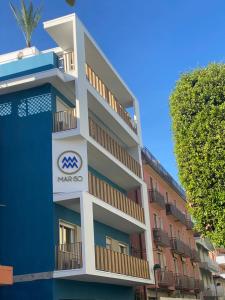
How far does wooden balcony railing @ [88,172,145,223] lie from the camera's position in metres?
20.6

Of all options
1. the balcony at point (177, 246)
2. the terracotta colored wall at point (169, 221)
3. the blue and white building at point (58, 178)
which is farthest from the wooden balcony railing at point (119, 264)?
the balcony at point (177, 246)

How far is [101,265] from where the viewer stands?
1933 centimetres

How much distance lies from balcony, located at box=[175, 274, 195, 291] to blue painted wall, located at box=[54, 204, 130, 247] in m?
8.17

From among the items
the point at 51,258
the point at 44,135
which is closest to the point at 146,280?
the point at 51,258

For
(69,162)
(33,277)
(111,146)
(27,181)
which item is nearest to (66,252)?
(33,277)

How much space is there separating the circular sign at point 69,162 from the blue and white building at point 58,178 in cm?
4

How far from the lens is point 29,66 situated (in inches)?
809

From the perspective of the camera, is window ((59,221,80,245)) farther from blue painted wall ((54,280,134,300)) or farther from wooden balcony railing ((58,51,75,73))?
wooden balcony railing ((58,51,75,73))

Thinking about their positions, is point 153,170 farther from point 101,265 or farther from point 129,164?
point 101,265

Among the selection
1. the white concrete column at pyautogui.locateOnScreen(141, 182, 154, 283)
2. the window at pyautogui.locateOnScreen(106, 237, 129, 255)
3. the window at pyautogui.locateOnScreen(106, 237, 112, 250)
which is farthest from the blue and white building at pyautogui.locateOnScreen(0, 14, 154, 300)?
the white concrete column at pyautogui.locateOnScreen(141, 182, 154, 283)

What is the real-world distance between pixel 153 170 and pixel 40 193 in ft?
57.8

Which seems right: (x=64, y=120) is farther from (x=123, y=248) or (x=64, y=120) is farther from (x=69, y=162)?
(x=123, y=248)

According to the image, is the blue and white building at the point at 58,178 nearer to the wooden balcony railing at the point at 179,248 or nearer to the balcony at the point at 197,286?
the wooden balcony railing at the point at 179,248

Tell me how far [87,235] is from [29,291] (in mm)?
3047
